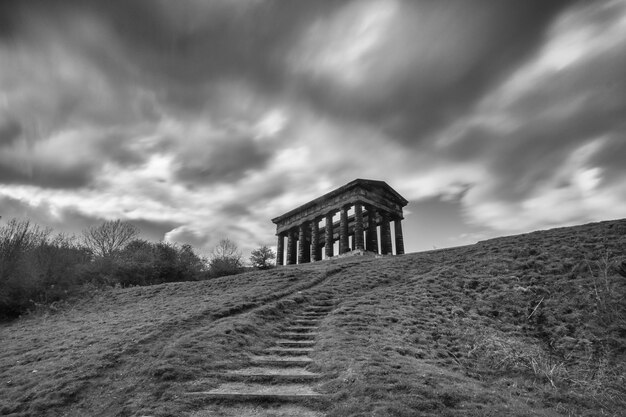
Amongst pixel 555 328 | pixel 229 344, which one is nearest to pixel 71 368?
pixel 229 344

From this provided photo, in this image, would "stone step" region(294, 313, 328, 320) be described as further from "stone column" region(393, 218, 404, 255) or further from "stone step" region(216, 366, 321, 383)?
"stone column" region(393, 218, 404, 255)

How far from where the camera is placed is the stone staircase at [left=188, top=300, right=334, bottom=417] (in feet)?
16.1

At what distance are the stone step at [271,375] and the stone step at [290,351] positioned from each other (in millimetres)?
920

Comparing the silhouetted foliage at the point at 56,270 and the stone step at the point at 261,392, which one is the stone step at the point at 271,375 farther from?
the silhouetted foliage at the point at 56,270

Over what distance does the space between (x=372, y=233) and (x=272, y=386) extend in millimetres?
29633

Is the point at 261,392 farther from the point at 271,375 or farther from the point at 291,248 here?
the point at 291,248

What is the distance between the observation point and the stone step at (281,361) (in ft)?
22.1

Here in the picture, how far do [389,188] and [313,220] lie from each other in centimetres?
939

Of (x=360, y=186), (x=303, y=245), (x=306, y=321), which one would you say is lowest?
(x=306, y=321)

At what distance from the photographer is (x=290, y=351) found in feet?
25.0

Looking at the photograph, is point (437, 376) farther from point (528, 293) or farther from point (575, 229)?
point (575, 229)

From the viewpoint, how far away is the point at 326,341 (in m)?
7.82

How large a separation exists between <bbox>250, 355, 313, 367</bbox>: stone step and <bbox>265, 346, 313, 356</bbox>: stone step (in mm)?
324

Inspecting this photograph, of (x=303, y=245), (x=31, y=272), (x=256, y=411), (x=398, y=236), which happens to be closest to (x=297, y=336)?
(x=256, y=411)
